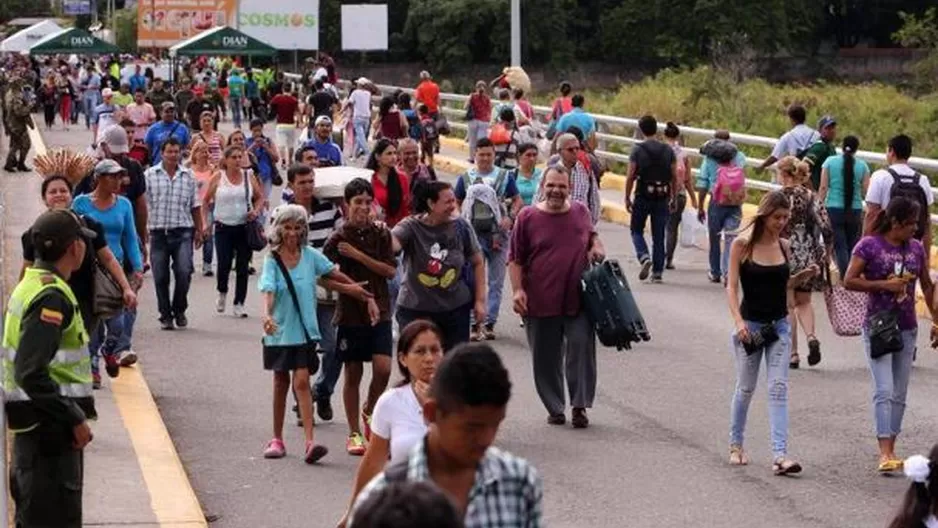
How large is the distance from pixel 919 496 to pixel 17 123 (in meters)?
27.4

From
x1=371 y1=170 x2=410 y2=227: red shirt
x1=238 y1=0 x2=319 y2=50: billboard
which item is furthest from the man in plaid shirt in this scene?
x1=238 y1=0 x2=319 y2=50: billboard

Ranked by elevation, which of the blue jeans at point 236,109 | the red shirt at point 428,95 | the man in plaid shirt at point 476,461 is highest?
the man in plaid shirt at point 476,461

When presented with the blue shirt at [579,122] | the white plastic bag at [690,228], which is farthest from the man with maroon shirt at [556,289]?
the blue shirt at [579,122]

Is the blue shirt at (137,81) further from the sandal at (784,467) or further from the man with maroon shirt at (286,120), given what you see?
the sandal at (784,467)

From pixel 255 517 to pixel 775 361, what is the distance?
2.98 m

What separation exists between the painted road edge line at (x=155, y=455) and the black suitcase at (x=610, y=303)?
2.70 m

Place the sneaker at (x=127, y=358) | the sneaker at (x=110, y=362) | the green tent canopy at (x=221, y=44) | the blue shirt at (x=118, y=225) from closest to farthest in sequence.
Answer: the sneaker at (x=110, y=362) → the blue shirt at (x=118, y=225) → the sneaker at (x=127, y=358) → the green tent canopy at (x=221, y=44)

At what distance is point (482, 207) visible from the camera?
614 inches

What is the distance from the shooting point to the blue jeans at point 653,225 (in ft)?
65.3

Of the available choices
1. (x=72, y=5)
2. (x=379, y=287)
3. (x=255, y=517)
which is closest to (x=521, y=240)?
(x=379, y=287)

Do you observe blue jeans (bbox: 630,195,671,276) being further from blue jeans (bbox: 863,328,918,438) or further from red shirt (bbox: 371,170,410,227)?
blue jeans (bbox: 863,328,918,438)

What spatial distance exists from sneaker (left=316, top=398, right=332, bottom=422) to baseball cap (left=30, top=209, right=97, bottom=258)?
15.9 feet

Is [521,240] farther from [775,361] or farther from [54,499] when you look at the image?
[54,499]

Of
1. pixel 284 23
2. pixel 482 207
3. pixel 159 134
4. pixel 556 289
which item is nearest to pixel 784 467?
pixel 556 289
